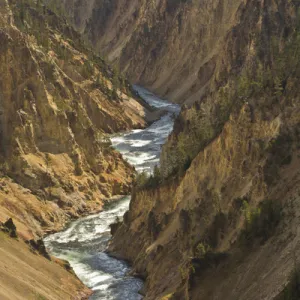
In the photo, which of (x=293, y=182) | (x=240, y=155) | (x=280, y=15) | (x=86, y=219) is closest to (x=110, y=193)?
(x=86, y=219)

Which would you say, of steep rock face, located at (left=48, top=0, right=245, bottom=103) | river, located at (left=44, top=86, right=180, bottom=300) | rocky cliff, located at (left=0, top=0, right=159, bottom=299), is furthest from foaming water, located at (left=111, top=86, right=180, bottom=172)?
steep rock face, located at (left=48, top=0, right=245, bottom=103)

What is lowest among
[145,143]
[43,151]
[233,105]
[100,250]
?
[100,250]

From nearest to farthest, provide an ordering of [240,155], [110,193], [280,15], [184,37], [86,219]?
[240,155] < [86,219] < [110,193] < [280,15] < [184,37]

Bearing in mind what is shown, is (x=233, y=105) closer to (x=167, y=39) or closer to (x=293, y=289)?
→ (x=293, y=289)

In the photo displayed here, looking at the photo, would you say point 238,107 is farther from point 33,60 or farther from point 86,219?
point 33,60

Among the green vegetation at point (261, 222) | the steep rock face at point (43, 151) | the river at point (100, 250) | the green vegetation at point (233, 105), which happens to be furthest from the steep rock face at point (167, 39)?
the green vegetation at point (261, 222)

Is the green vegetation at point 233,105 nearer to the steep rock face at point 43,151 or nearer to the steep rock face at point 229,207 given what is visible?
the steep rock face at point 229,207

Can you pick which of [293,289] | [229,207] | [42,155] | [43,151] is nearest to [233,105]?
[229,207]
